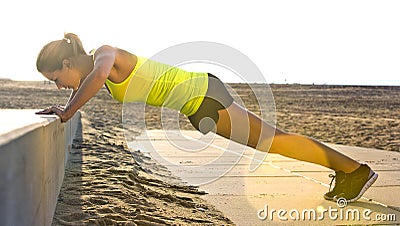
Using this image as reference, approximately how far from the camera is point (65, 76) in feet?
10.7

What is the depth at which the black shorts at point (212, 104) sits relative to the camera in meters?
3.46

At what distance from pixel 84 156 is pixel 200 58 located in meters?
2.16

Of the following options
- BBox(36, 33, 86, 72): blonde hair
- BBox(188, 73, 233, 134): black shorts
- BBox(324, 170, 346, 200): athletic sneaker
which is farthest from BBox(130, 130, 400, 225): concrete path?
BBox(36, 33, 86, 72): blonde hair

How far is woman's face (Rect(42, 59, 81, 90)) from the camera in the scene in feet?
10.5

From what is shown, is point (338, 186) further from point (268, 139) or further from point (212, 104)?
point (212, 104)

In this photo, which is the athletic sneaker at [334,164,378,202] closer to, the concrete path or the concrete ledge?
the concrete path

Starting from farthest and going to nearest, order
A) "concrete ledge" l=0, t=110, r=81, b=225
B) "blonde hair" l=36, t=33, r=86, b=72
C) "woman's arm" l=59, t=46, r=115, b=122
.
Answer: "blonde hair" l=36, t=33, r=86, b=72 < "woman's arm" l=59, t=46, r=115, b=122 < "concrete ledge" l=0, t=110, r=81, b=225

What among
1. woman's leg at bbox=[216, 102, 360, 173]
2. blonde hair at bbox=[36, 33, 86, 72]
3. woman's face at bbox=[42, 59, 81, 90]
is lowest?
woman's leg at bbox=[216, 102, 360, 173]

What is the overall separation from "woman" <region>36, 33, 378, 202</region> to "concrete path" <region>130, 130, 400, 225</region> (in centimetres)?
32

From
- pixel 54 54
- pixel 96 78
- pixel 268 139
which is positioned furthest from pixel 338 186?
pixel 54 54

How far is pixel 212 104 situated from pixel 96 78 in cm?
83

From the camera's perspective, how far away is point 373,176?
3.85m

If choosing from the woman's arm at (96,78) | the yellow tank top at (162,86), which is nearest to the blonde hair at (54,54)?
the woman's arm at (96,78)

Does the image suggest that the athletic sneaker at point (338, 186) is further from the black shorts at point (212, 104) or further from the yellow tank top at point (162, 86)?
the yellow tank top at point (162, 86)
